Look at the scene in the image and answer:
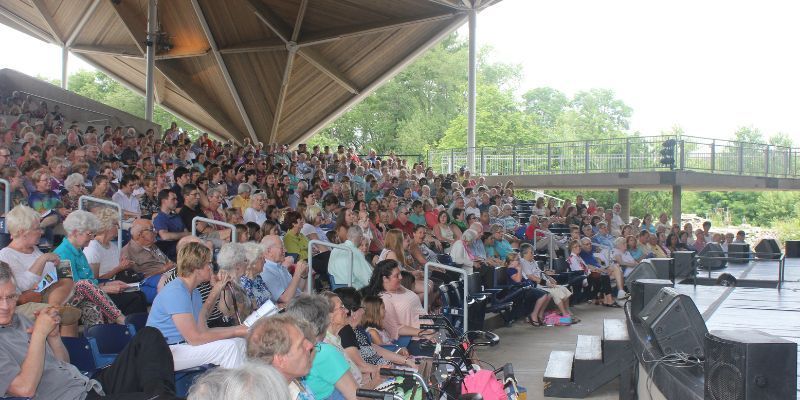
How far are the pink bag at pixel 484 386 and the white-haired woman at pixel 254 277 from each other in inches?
71.5

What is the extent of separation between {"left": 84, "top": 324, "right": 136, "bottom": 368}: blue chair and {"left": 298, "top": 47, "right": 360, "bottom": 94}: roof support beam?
20.6m

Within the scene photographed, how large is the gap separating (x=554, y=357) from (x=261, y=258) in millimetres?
3756

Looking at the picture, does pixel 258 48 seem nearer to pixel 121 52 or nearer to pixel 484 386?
pixel 121 52

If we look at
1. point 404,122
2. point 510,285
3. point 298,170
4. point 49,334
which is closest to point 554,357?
point 510,285

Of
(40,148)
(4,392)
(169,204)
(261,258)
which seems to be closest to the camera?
(4,392)

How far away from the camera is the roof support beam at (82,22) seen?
2417 centimetres

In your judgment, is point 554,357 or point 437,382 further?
point 554,357

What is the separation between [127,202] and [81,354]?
5.01 m

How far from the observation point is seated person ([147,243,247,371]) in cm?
502

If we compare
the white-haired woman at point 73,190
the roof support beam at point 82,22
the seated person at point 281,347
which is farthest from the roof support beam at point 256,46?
the seated person at point 281,347

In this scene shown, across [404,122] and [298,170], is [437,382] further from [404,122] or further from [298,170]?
[404,122]

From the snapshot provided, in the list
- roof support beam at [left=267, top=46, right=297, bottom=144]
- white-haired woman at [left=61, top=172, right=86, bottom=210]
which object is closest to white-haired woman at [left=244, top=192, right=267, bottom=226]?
white-haired woman at [left=61, top=172, right=86, bottom=210]

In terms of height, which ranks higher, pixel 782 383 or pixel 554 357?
pixel 782 383

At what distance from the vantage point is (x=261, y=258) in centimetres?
643
